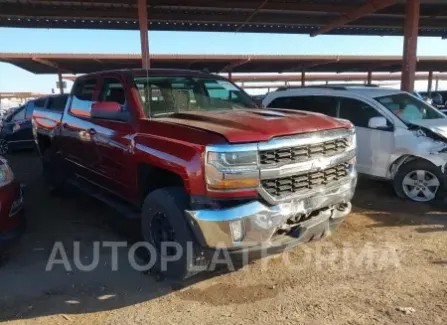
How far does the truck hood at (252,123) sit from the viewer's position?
134 inches

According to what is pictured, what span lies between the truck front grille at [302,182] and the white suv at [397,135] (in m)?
2.75

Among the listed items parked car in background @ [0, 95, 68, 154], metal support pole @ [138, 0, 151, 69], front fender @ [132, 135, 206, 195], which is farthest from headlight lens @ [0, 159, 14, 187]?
parked car in background @ [0, 95, 68, 154]

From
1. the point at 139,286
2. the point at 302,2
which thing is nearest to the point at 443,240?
the point at 139,286

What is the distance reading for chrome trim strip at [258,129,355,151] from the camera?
3.40 meters

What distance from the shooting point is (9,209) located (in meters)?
4.09

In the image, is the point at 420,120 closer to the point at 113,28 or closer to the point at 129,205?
the point at 129,205

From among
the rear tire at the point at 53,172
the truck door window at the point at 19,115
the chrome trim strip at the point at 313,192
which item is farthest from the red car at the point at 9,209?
the truck door window at the point at 19,115

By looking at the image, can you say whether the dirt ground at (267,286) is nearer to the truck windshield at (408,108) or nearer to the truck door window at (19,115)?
the truck windshield at (408,108)

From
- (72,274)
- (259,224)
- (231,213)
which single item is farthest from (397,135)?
(72,274)

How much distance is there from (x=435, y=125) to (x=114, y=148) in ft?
15.6

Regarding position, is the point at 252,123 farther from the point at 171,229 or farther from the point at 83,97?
the point at 83,97

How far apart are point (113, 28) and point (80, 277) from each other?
12.4 metres

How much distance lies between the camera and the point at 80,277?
13.3ft

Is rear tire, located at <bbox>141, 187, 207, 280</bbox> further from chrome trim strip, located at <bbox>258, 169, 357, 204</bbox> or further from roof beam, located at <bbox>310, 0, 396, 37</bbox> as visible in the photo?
roof beam, located at <bbox>310, 0, 396, 37</bbox>
